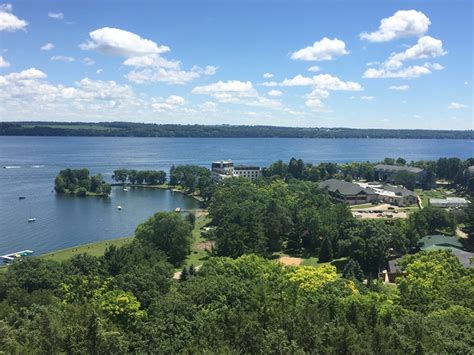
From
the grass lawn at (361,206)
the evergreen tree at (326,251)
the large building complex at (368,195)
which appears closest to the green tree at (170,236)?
the evergreen tree at (326,251)

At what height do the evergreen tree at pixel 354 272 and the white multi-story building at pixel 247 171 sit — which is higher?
the white multi-story building at pixel 247 171

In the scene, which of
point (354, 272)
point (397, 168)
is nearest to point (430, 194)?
point (397, 168)

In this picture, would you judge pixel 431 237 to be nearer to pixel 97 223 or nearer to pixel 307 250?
pixel 307 250

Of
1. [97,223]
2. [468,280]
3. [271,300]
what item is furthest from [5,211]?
[468,280]

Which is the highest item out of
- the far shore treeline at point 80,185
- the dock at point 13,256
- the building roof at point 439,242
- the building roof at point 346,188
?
the building roof at point 346,188

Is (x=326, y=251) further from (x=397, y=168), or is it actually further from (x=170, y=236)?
(x=397, y=168)

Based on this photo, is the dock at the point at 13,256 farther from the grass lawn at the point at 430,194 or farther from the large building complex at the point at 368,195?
the grass lawn at the point at 430,194
